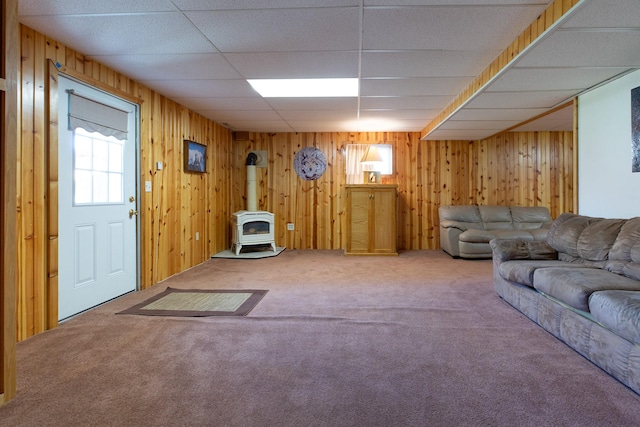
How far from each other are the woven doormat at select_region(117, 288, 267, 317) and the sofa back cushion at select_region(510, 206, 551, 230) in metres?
4.81

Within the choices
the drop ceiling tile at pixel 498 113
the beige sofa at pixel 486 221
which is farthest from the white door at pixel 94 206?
the beige sofa at pixel 486 221

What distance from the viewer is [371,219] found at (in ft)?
20.2

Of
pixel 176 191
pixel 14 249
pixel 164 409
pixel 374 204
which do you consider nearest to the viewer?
pixel 164 409

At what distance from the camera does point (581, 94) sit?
3.68m

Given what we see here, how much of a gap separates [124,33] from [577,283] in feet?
11.7

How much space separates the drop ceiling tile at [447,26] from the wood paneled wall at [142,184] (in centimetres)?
237

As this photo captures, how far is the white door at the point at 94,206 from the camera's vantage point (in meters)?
2.92

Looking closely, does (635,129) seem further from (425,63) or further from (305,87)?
(305,87)

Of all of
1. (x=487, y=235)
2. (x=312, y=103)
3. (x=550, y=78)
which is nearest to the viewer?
(x=550, y=78)

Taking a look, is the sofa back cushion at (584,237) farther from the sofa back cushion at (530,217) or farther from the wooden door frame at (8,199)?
the wooden door frame at (8,199)

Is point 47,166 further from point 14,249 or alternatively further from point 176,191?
point 176,191

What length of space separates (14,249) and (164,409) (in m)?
1.10

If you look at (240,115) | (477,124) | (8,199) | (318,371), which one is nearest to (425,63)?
(477,124)

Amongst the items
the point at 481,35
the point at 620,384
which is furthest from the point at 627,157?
the point at 620,384
